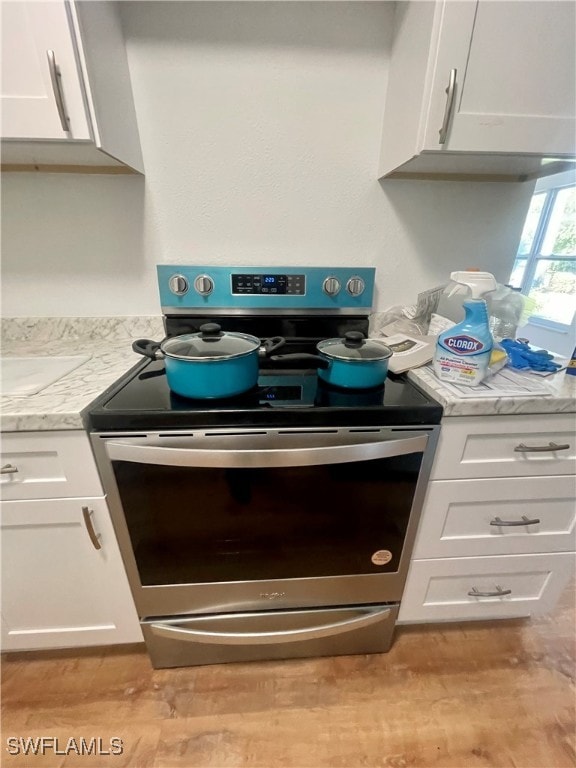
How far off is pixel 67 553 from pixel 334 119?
150cm

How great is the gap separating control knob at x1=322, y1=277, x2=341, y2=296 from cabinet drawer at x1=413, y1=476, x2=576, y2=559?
677 millimetres

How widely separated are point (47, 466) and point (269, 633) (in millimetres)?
772

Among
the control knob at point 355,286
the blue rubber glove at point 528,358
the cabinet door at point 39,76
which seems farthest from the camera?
the control knob at point 355,286

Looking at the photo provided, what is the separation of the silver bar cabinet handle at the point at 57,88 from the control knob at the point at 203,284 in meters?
0.45

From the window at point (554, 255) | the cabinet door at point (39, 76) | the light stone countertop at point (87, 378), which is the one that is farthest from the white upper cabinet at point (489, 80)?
the window at point (554, 255)

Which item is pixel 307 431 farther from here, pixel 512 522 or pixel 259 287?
pixel 512 522

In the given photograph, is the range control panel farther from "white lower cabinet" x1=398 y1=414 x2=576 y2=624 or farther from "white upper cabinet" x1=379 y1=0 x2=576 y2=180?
"white lower cabinet" x1=398 y1=414 x2=576 y2=624

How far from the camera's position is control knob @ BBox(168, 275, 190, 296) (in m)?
1.04

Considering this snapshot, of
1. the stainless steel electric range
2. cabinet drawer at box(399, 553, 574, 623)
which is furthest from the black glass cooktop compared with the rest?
cabinet drawer at box(399, 553, 574, 623)

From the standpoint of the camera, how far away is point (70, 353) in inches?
41.4

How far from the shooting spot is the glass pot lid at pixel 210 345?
0.73 m

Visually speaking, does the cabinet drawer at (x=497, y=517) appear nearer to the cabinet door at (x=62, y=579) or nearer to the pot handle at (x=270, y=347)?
the pot handle at (x=270, y=347)

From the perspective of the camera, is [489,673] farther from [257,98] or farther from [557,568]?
[257,98]

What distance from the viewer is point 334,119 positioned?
1021 millimetres
